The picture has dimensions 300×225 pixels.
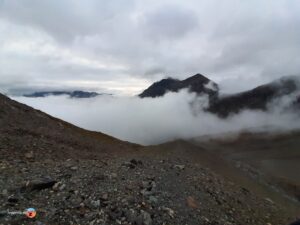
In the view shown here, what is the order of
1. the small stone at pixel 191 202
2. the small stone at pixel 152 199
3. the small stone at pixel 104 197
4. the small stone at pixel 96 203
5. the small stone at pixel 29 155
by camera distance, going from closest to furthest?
the small stone at pixel 96 203 → the small stone at pixel 104 197 → the small stone at pixel 152 199 → the small stone at pixel 191 202 → the small stone at pixel 29 155

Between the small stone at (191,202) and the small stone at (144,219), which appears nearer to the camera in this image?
the small stone at (144,219)

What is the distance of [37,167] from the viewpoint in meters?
17.9

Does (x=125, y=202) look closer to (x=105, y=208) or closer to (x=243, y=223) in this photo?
(x=105, y=208)

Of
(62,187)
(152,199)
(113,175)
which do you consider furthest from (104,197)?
(113,175)

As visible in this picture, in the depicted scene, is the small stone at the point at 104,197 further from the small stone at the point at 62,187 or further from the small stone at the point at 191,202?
the small stone at the point at 191,202

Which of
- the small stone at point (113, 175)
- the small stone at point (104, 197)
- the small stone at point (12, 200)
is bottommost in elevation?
the small stone at point (104, 197)

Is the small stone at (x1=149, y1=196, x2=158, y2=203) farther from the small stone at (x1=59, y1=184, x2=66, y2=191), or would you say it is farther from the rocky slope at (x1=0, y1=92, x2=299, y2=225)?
the small stone at (x1=59, y1=184, x2=66, y2=191)

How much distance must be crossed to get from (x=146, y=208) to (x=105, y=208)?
79.2 inches

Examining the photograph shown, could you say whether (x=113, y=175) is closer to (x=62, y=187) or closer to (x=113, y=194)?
(x=113, y=194)

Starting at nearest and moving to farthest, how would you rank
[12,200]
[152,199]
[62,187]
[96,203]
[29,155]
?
[12,200] < [96,203] < [62,187] < [152,199] < [29,155]

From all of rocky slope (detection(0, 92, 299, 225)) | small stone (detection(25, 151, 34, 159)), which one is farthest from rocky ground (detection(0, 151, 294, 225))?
small stone (detection(25, 151, 34, 159))

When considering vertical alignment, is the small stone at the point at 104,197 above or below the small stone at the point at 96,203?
above

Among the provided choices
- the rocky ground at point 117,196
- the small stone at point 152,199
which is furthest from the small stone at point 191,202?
the small stone at point 152,199

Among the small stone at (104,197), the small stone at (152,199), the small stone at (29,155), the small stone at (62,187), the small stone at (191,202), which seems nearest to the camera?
the small stone at (104,197)
